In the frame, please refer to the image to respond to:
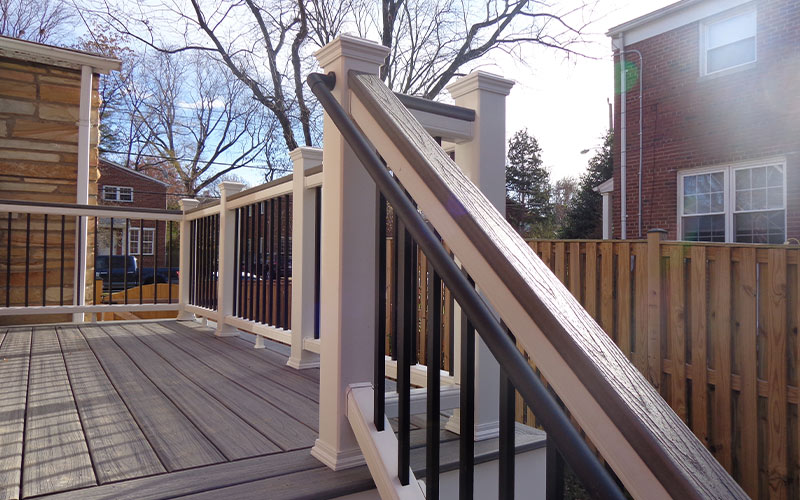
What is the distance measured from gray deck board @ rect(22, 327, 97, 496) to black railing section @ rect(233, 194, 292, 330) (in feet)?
3.78

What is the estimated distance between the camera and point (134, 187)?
24.5m

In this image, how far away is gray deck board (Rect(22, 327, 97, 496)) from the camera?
1357 mm

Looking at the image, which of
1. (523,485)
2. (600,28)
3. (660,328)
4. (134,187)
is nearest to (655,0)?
(600,28)

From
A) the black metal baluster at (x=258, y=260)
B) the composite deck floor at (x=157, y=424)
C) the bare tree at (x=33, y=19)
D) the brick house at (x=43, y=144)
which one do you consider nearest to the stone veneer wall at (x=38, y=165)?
the brick house at (x=43, y=144)

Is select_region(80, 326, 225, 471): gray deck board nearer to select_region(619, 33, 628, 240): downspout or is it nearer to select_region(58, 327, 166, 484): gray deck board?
select_region(58, 327, 166, 484): gray deck board

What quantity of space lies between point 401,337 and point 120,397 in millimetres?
1623

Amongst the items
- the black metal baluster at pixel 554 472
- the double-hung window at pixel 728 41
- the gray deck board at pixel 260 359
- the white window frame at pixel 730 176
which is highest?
the double-hung window at pixel 728 41

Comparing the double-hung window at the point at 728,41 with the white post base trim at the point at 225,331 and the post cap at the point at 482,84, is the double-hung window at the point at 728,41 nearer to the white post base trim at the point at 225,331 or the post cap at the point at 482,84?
the post cap at the point at 482,84

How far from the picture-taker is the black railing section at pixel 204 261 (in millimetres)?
4281

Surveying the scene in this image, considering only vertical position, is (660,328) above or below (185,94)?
below

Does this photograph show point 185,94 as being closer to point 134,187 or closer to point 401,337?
point 134,187

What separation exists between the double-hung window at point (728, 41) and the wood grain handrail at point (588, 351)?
29.7ft

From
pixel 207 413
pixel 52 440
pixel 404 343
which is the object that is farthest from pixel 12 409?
pixel 404 343

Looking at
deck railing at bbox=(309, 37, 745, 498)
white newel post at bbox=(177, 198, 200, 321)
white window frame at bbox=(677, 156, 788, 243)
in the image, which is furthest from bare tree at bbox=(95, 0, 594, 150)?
deck railing at bbox=(309, 37, 745, 498)
